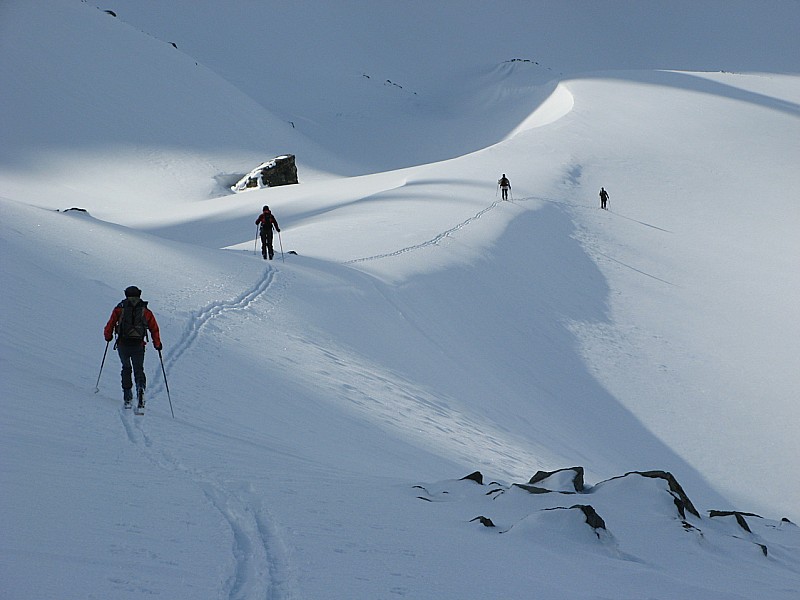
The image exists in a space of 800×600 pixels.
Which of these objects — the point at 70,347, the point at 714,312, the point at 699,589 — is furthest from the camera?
the point at 714,312

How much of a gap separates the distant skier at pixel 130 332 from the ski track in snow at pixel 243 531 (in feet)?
1.10

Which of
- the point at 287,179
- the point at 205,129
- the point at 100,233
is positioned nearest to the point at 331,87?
the point at 205,129

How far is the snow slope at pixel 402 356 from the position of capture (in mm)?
5562

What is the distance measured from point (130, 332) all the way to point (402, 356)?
7.58 metres

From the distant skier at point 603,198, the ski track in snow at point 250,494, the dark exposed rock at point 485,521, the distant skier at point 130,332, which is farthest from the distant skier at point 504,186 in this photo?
the dark exposed rock at point 485,521

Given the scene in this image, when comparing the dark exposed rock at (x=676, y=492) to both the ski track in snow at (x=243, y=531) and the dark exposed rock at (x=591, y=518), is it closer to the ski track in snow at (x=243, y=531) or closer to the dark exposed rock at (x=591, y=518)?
the dark exposed rock at (x=591, y=518)

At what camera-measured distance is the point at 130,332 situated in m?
8.41

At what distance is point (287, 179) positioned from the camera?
44.3 meters

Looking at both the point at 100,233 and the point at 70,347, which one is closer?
the point at 70,347

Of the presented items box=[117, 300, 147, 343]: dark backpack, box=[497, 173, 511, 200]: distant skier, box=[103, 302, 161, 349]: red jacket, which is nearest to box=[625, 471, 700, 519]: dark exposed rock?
box=[103, 302, 161, 349]: red jacket

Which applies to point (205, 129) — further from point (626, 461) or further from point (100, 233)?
point (626, 461)

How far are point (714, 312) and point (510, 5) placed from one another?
13366cm

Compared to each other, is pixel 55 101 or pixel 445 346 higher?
pixel 55 101

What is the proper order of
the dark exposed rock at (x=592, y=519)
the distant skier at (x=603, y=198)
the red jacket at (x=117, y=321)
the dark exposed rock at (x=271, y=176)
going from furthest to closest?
the dark exposed rock at (x=271, y=176)
the distant skier at (x=603, y=198)
the red jacket at (x=117, y=321)
the dark exposed rock at (x=592, y=519)
